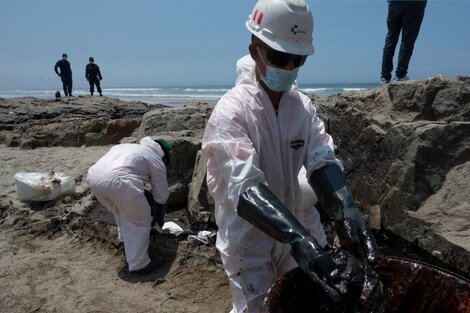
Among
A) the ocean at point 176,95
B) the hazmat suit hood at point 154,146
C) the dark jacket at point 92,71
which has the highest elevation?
the dark jacket at point 92,71

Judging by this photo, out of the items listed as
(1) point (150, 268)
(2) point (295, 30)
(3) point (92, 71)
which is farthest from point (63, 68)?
(2) point (295, 30)

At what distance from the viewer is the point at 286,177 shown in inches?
75.5

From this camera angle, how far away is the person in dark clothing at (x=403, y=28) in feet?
15.6

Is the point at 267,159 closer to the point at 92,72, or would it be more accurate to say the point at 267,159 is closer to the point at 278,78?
the point at 278,78

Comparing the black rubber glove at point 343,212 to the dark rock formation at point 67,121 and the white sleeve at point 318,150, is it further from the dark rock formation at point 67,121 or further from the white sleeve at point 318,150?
the dark rock formation at point 67,121

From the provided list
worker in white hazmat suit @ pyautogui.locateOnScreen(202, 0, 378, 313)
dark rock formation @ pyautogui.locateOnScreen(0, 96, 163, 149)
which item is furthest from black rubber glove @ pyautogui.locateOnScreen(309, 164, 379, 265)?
dark rock formation @ pyautogui.locateOnScreen(0, 96, 163, 149)

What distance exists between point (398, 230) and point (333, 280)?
Answer: 214cm

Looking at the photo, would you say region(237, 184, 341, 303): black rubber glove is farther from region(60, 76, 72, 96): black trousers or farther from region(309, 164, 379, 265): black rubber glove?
region(60, 76, 72, 96): black trousers

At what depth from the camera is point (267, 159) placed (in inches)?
72.5

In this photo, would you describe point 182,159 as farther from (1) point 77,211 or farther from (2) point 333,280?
(2) point 333,280

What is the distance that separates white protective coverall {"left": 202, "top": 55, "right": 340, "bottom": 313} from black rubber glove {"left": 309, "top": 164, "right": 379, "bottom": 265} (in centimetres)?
6

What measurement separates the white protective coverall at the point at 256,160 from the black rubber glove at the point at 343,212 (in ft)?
0.19

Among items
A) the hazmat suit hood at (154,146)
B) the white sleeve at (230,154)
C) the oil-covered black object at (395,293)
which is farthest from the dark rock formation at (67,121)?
the oil-covered black object at (395,293)

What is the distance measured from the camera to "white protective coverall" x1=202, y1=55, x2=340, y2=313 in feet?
5.73
